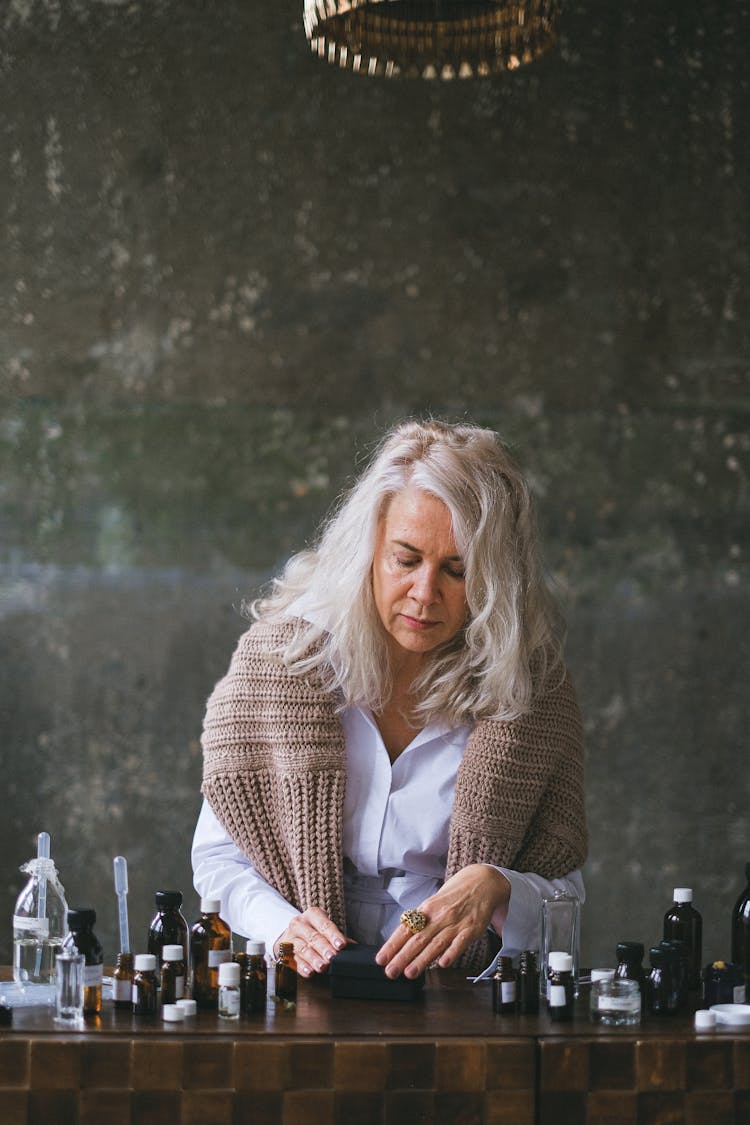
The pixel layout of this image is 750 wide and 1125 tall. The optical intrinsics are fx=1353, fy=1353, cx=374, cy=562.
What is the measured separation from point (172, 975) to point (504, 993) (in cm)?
48

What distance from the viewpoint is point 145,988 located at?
6.19 ft

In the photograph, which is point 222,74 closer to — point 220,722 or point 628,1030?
point 220,722

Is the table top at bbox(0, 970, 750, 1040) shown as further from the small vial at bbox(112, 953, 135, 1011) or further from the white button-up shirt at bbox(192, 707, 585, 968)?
the white button-up shirt at bbox(192, 707, 585, 968)

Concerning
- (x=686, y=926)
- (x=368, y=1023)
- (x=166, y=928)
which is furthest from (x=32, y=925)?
→ (x=686, y=926)

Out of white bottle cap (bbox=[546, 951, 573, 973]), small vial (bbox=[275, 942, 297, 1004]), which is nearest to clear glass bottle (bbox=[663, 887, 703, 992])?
white bottle cap (bbox=[546, 951, 573, 973])

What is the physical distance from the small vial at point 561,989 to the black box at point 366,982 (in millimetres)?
225

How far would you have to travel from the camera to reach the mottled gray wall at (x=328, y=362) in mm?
4453

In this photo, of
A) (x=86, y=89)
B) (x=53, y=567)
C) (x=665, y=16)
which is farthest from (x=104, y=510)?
(x=665, y=16)

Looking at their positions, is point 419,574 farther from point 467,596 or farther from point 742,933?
point 742,933

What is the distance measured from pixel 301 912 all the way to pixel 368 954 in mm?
408

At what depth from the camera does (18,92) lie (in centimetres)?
445

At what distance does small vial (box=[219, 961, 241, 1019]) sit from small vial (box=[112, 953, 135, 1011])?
0.14 m

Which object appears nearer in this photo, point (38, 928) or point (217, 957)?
point (217, 957)

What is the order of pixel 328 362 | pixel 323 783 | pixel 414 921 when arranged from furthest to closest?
pixel 328 362 → pixel 323 783 → pixel 414 921
